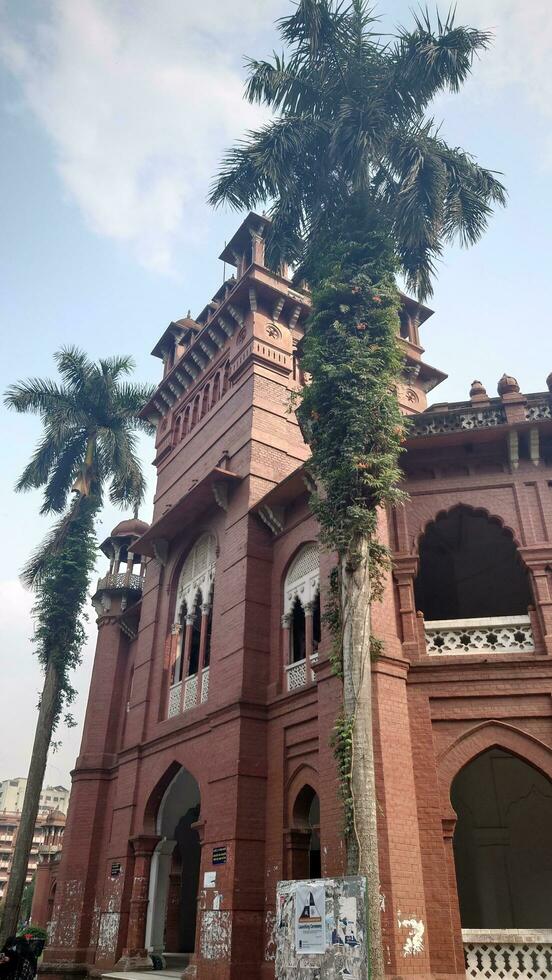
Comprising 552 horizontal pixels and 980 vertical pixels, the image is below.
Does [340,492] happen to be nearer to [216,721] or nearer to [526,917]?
[216,721]

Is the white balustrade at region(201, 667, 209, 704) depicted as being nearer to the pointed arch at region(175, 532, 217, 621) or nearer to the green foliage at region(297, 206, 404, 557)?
the pointed arch at region(175, 532, 217, 621)

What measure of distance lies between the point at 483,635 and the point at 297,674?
12.0 ft

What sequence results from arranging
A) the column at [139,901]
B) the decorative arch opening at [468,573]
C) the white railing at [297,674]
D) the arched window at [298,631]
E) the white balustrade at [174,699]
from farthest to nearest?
the white balustrade at [174,699], the column at [139,901], the decorative arch opening at [468,573], the arched window at [298,631], the white railing at [297,674]

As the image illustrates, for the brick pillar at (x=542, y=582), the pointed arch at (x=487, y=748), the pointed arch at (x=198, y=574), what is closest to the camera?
the pointed arch at (x=487, y=748)

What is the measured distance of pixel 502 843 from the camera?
1423 cm

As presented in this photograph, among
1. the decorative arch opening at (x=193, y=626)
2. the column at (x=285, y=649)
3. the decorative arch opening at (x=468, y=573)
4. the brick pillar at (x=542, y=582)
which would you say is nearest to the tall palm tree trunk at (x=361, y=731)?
the brick pillar at (x=542, y=582)

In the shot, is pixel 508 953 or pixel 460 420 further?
pixel 460 420

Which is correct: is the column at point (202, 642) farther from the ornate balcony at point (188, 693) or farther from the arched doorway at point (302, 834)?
the arched doorway at point (302, 834)

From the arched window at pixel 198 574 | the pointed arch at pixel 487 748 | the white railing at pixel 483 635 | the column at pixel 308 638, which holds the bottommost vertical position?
the pointed arch at pixel 487 748

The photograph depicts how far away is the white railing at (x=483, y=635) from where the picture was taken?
1168 centimetres

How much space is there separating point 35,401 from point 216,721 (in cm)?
1309

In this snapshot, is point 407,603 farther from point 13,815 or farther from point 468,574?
point 13,815

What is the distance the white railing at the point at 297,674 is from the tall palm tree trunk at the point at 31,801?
27.7 ft

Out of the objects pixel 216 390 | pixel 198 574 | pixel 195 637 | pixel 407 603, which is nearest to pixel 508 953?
pixel 407 603
